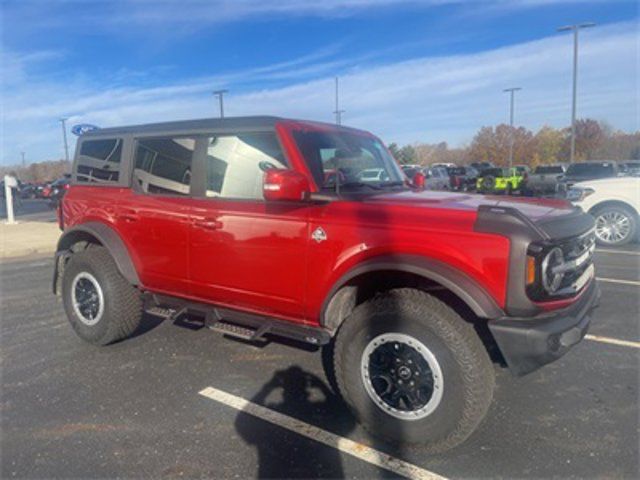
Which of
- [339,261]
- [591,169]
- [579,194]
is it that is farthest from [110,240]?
[591,169]

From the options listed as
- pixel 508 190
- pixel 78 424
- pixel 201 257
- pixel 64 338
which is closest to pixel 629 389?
pixel 201 257

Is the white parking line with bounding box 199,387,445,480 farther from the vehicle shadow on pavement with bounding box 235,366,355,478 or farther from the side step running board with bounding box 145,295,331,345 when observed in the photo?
the side step running board with bounding box 145,295,331,345

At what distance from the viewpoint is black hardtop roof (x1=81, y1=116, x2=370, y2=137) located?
384 cm

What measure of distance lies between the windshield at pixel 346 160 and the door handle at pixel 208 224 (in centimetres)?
85

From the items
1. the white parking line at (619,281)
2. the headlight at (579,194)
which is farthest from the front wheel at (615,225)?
the white parking line at (619,281)

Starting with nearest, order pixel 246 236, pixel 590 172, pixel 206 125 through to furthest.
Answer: pixel 246 236 → pixel 206 125 → pixel 590 172

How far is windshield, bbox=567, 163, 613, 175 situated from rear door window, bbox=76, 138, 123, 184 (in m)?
16.0

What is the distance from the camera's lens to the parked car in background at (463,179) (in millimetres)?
28572

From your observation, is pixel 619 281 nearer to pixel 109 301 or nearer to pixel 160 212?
pixel 160 212

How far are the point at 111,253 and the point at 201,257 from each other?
3.53 feet

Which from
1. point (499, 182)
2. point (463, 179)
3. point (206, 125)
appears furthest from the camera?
point (463, 179)

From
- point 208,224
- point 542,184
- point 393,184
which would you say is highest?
point 393,184

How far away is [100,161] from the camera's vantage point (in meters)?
→ 4.89

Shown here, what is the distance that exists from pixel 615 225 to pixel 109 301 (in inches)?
375
